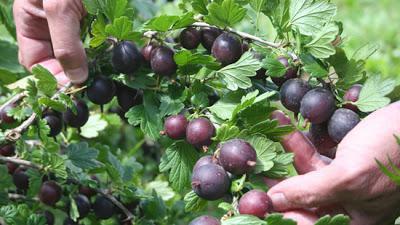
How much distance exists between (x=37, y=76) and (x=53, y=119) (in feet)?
0.43

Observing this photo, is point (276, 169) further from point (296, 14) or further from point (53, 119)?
point (53, 119)

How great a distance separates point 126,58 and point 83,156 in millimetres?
323

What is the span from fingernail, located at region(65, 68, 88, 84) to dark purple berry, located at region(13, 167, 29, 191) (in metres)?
0.33

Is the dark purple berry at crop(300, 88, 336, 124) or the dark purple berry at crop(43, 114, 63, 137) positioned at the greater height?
the dark purple berry at crop(300, 88, 336, 124)

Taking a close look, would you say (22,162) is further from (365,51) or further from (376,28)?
(376,28)

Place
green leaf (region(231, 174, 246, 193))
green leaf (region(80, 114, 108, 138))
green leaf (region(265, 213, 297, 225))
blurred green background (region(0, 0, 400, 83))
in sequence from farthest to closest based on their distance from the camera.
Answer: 1. blurred green background (region(0, 0, 400, 83))
2. green leaf (region(80, 114, 108, 138))
3. green leaf (region(231, 174, 246, 193))
4. green leaf (region(265, 213, 297, 225))

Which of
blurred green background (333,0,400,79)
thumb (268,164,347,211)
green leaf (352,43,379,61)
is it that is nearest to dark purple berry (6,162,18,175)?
thumb (268,164,347,211)

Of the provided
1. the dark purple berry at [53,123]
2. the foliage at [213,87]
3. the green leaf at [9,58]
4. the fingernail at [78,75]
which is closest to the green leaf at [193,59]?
the foliage at [213,87]

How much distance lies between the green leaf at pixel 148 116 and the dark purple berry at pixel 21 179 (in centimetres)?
40

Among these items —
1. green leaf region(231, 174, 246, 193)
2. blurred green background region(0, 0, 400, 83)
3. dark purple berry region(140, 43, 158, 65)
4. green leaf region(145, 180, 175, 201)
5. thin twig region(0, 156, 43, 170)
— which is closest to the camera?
green leaf region(231, 174, 246, 193)

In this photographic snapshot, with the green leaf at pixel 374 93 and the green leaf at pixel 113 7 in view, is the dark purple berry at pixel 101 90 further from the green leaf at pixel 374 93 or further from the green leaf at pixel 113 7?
the green leaf at pixel 374 93

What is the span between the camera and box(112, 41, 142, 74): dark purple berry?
124 cm

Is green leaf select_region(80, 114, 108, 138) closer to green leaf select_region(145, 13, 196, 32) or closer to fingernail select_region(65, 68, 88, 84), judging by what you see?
fingernail select_region(65, 68, 88, 84)

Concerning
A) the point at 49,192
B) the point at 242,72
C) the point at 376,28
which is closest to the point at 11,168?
the point at 49,192
